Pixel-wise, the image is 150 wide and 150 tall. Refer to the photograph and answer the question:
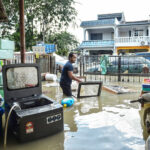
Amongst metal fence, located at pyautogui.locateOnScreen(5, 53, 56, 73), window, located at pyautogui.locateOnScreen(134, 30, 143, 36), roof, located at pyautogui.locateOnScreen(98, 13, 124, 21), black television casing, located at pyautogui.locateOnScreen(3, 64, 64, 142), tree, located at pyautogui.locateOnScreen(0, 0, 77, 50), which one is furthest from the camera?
roof, located at pyautogui.locateOnScreen(98, 13, 124, 21)

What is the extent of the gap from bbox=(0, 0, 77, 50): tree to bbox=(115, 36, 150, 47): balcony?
302 inches

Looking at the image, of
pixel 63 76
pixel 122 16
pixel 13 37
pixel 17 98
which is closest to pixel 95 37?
pixel 122 16

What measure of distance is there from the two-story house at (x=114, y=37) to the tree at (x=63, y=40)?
5188 mm

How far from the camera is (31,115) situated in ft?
10.4

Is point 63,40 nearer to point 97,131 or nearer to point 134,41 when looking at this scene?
point 134,41

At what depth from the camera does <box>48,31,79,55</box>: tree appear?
62.3 ft

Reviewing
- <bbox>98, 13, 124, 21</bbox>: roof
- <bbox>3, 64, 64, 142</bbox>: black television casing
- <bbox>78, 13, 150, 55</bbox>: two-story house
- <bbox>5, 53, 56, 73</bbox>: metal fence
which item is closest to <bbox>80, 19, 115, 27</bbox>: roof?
<bbox>78, 13, 150, 55</bbox>: two-story house

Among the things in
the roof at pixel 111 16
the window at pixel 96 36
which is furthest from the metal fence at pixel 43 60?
the roof at pixel 111 16

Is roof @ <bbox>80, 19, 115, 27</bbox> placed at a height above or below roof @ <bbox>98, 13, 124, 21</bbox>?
below

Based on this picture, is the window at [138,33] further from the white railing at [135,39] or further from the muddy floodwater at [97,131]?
the muddy floodwater at [97,131]

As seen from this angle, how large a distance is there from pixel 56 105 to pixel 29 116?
0.60 m

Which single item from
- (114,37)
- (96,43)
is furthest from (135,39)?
(96,43)

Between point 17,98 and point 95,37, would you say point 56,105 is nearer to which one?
point 17,98

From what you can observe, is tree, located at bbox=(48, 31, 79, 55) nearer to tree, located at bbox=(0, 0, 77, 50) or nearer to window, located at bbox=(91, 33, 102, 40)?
tree, located at bbox=(0, 0, 77, 50)
